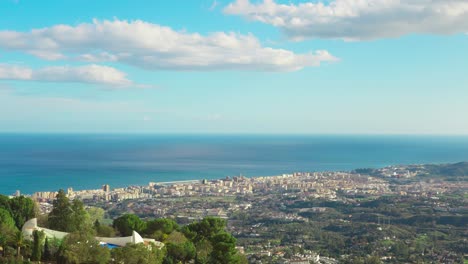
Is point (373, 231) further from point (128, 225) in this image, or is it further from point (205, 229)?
point (128, 225)

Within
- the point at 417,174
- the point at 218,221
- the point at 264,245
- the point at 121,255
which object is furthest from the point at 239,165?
the point at 121,255

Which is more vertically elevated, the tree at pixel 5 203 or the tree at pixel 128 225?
the tree at pixel 5 203

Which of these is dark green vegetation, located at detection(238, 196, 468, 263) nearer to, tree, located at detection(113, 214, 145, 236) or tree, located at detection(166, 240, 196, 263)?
tree, located at detection(113, 214, 145, 236)

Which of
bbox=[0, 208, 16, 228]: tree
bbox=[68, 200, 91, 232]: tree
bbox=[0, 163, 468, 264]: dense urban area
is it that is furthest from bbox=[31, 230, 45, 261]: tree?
bbox=[68, 200, 91, 232]: tree

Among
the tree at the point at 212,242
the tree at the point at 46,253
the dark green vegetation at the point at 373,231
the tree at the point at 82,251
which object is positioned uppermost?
the tree at the point at 82,251

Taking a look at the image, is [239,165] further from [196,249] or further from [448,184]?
[196,249]

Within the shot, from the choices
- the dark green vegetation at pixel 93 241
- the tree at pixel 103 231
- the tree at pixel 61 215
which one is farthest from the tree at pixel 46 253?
the tree at pixel 103 231

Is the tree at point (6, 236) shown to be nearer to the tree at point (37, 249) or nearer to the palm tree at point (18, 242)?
the palm tree at point (18, 242)
